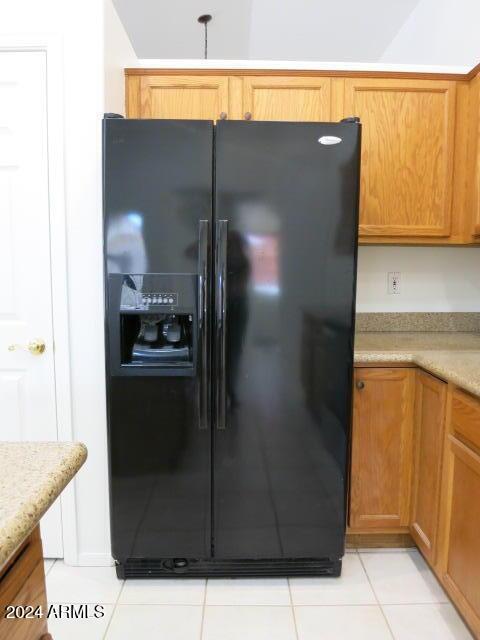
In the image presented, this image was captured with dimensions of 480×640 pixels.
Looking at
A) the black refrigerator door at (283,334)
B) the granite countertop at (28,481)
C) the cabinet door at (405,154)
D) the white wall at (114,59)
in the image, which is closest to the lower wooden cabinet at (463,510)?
the black refrigerator door at (283,334)

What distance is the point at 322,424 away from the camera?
1.59 meters

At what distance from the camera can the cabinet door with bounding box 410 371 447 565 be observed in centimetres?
157

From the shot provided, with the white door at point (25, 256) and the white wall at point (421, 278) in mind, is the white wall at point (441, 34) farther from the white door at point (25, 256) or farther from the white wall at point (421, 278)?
the white door at point (25, 256)

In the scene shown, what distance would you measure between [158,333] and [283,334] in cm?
47

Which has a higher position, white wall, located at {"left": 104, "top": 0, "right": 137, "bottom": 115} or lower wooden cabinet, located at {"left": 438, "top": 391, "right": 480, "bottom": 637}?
white wall, located at {"left": 104, "top": 0, "right": 137, "bottom": 115}

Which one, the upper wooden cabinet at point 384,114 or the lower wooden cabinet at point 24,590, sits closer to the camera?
the lower wooden cabinet at point 24,590

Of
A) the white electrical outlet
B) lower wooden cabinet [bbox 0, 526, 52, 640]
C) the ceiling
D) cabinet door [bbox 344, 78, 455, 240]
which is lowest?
lower wooden cabinet [bbox 0, 526, 52, 640]

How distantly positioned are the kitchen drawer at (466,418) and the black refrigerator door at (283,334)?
1.19ft

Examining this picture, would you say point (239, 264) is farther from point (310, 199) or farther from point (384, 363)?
point (384, 363)

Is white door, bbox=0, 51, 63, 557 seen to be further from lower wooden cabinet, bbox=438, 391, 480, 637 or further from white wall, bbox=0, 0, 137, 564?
lower wooden cabinet, bbox=438, 391, 480, 637

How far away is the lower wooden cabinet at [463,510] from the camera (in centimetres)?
130

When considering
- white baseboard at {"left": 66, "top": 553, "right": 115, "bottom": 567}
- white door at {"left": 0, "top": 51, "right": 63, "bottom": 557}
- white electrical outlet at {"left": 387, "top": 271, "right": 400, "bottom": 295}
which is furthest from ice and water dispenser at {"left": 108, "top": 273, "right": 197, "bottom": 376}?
white electrical outlet at {"left": 387, "top": 271, "right": 400, "bottom": 295}

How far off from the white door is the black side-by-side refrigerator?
1.20 feet

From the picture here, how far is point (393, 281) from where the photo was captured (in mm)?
2324
